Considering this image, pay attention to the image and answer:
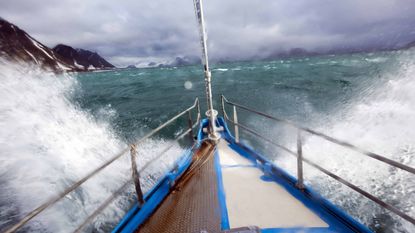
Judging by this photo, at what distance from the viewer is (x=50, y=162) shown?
20.5ft

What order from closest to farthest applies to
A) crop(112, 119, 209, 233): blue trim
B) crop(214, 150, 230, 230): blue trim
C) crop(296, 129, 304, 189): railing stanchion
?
crop(214, 150, 230, 230): blue trim < crop(112, 119, 209, 233): blue trim < crop(296, 129, 304, 189): railing stanchion

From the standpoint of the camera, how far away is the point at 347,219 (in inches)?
88.2

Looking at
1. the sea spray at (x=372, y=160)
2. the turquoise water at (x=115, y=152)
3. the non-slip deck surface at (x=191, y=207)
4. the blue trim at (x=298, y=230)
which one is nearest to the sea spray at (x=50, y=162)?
the turquoise water at (x=115, y=152)

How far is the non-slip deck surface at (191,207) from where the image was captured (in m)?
2.41

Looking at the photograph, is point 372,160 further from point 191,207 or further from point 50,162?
point 50,162

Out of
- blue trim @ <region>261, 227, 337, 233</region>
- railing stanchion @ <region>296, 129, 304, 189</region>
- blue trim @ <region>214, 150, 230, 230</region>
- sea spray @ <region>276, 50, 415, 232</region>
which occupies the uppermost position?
railing stanchion @ <region>296, 129, 304, 189</region>

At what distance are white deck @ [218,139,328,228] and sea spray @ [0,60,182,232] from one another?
374cm

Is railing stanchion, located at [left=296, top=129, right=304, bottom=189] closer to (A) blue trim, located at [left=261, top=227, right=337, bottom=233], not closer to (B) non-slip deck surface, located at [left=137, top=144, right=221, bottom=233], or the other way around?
(A) blue trim, located at [left=261, top=227, right=337, bottom=233]

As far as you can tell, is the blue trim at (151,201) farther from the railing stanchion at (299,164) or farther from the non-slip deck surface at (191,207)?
the railing stanchion at (299,164)

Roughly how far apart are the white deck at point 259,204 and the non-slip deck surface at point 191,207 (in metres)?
0.21

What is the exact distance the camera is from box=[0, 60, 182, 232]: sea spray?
16.1 feet

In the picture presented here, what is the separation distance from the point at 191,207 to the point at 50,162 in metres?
5.80

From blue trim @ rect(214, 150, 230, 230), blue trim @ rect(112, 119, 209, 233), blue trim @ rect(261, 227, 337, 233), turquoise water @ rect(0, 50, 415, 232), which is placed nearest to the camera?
blue trim @ rect(261, 227, 337, 233)

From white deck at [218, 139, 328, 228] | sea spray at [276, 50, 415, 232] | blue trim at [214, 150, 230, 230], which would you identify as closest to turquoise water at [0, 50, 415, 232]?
sea spray at [276, 50, 415, 232]
